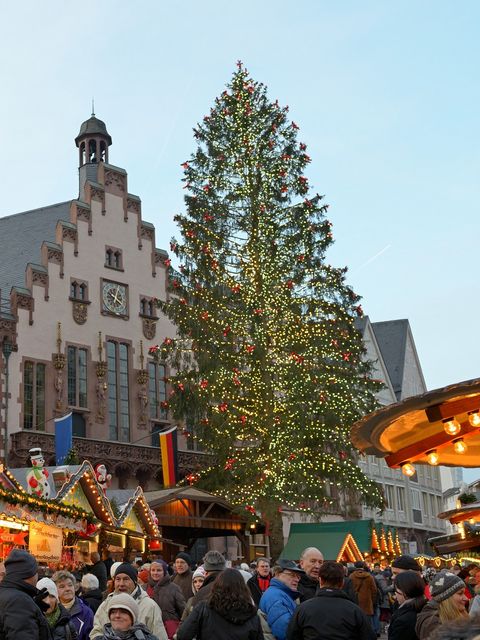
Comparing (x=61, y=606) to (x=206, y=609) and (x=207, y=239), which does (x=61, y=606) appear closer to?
Result: (x=206, y=609)

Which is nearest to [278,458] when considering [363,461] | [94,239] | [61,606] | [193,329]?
[193,329]

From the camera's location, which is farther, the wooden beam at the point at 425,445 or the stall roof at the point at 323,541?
the stall roof at the point at 323,541

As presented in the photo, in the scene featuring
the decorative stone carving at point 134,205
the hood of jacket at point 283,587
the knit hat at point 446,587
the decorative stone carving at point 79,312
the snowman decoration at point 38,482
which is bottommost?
the knit hat at point 446,587

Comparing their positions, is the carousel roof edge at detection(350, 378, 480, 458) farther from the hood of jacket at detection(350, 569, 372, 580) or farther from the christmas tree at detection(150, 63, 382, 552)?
the christmas tree at detection(150, 63, 382, 552)

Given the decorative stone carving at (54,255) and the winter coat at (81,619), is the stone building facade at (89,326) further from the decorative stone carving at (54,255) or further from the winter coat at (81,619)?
the winter coat at (81,619)

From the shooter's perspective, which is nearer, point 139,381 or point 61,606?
point 61,606

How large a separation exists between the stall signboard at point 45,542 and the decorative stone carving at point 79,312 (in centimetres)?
2080

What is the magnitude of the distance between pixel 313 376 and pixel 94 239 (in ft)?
45.3

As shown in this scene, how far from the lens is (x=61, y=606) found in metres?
8.64

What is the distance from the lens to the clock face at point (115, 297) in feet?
133

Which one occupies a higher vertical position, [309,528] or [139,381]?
[139,381]

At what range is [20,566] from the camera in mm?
6738

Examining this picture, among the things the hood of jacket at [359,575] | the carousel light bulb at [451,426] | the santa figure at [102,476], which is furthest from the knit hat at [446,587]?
the santa figure at [102,476]

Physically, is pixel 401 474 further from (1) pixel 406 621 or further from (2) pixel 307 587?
(1) pixel 406 621
